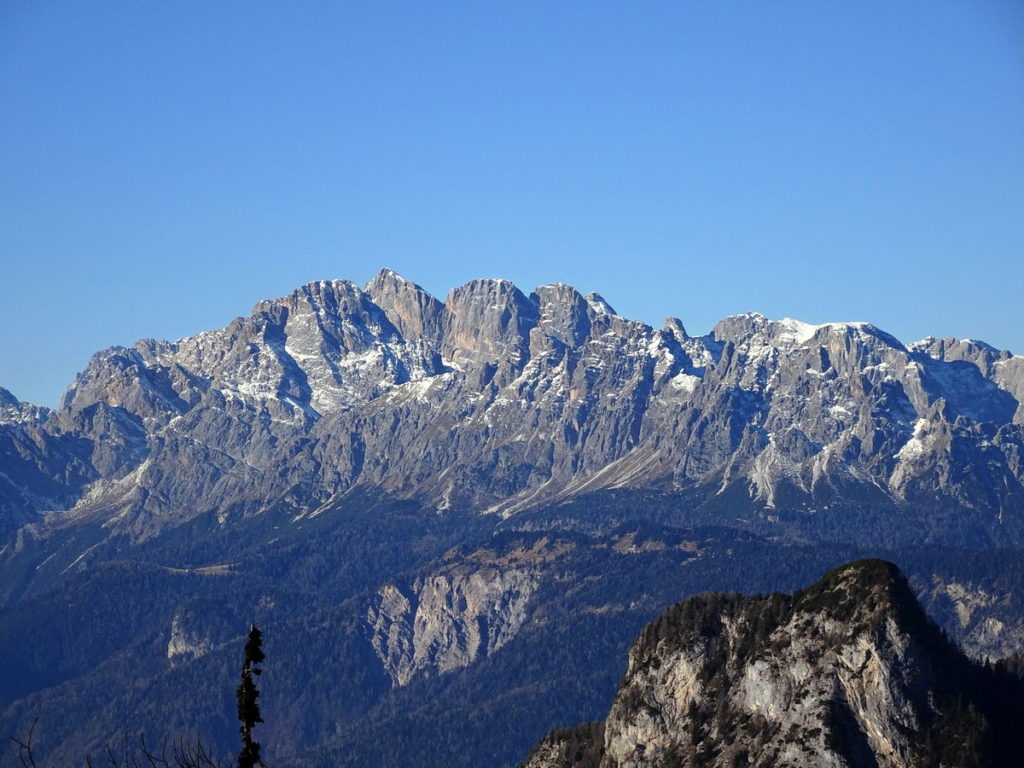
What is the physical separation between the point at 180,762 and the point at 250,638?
7.34 m

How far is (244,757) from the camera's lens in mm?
87438

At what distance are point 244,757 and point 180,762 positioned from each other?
14.8ft

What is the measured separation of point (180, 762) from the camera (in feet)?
296

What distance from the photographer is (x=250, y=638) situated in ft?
289

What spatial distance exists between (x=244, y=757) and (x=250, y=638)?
5329 mm
